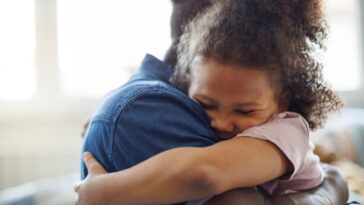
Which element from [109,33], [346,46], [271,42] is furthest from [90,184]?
[346,46]

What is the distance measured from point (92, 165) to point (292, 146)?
32 centimetres

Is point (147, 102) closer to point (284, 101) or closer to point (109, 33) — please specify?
point (284, 101)

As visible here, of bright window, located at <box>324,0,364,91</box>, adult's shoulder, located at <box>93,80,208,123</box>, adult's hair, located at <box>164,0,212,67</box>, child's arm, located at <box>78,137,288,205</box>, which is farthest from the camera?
bright window, located at <box>324,0,364,91</box>

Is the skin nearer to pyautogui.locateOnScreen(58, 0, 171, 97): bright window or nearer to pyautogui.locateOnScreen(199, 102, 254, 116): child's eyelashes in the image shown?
pyautogui.locateOnScreen(199, 102, 254, 116): child's eyelashes

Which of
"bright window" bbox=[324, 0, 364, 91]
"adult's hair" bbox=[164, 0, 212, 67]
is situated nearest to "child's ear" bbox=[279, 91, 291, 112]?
"adult's hair" bbox=[164, 0, 212, 67]

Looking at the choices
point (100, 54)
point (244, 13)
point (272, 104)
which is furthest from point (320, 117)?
point (100, 54)

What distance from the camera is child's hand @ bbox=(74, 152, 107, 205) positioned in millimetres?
722

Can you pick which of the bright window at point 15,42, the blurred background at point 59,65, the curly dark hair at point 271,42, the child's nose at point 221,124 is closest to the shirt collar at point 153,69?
the curly dark hair at point 271,42

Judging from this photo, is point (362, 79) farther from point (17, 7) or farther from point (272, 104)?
point (272, 104)

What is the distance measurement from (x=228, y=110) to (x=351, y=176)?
1316 mm

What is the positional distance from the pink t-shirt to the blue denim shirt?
3.1 inches

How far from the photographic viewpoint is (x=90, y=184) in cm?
74

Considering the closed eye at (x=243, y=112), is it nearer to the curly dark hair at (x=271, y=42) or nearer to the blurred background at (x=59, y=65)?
the curly dark hair at (x=271, y=42)

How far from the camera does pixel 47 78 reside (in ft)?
9.25
